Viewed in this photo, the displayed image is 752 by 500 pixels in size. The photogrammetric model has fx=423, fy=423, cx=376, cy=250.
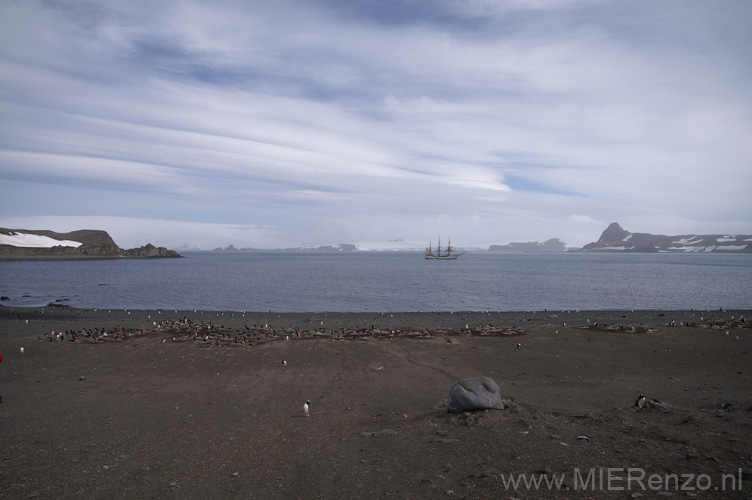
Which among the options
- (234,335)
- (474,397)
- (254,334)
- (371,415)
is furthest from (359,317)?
(474,397)

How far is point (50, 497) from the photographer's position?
297 inches

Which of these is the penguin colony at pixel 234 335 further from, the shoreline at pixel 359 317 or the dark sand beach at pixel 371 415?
the shoreline at pixel 359 317

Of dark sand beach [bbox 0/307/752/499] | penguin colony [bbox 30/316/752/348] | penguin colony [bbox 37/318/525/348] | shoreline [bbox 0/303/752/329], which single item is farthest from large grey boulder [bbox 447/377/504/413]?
shoreline [bbox 0/303/752/329]

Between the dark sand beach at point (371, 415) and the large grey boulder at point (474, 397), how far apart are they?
290mm

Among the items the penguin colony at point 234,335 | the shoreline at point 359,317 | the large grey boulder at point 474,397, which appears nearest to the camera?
the large grey boulder at point 474,397

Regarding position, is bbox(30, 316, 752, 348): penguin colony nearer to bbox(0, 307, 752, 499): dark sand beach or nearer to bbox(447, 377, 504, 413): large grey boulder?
bbox(0, 307, 752, 499): dark sand beach

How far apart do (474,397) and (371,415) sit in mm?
3113

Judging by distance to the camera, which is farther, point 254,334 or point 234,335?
point 254,334

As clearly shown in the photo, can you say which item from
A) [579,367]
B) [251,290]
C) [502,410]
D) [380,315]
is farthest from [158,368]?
[251,290]

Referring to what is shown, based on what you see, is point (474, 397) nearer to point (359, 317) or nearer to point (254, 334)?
point (254, 334)

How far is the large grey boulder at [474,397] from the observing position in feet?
34.6

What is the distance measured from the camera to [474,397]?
10.6 meters

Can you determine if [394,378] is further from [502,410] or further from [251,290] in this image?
[251,290]

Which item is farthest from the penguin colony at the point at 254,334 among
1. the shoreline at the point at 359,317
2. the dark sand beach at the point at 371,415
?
the shoreline at the point at 359,317
